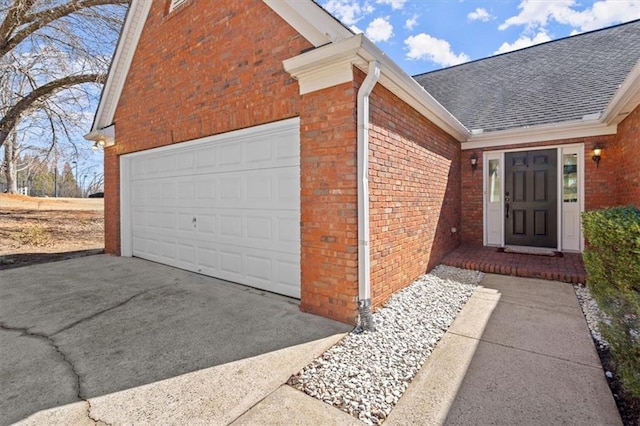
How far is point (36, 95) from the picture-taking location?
32.2 ft

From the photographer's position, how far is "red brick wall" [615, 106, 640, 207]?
16.4ft

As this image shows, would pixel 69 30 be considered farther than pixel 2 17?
Yes

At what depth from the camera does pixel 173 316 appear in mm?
3850

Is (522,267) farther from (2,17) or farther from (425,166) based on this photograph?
(2,17)

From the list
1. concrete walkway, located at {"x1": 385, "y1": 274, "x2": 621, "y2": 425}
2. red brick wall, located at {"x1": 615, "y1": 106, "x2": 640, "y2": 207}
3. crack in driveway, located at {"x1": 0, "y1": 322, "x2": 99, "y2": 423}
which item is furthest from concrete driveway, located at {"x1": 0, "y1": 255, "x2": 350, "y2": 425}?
red brick wall, located at {"x1": 615, "y1": 106, "x2": 640, "y2": 207}

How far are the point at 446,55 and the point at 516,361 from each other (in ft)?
51.3

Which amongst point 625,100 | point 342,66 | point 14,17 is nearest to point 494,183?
point 625,100

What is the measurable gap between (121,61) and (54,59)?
16.2ft

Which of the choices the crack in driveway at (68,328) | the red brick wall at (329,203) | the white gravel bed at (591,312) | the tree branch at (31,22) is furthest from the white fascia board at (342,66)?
the tree branch at (31,22)

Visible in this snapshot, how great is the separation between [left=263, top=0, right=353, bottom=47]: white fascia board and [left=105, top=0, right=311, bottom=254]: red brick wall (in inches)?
4.5

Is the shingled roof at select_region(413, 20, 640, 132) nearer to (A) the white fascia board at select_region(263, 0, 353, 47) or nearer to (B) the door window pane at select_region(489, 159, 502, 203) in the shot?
(B) the door window pane at select_region(489, 159, 502, 203)

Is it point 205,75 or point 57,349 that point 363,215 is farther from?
point 205,75

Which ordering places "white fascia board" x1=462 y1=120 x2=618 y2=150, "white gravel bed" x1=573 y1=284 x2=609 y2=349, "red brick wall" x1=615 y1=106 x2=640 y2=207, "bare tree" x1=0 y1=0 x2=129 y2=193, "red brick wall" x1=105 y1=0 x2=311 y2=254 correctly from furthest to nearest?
"bare tree" x1=0 y1=0 x2=129 y2=193
"white fascia board" x1=462 y1=120 x2=618 y2=150
"red brick wall" x1=615 y1=106 x2=640 y2=207
"red brick wall" x1=105 y1=0 x2=311 y2=254
"white gravel bed" x1=573 y1=284 x2=609 y2=349

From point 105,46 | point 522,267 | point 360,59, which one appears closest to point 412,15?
point 360,59
